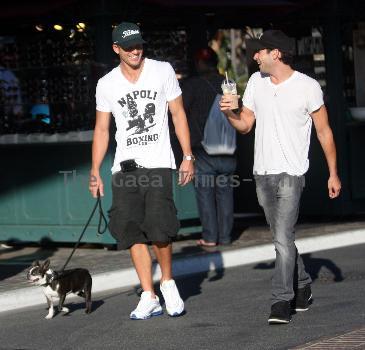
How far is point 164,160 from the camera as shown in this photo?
9.40m

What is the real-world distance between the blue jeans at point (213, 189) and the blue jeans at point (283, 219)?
442 centimetres

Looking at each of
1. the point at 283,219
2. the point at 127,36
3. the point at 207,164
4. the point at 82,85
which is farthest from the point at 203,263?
the point at 127,36

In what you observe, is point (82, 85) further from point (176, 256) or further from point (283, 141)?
point (283, 141)

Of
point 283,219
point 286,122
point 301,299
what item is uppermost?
point 286,122

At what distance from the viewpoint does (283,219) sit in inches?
354

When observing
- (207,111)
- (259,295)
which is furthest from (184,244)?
(259,295)

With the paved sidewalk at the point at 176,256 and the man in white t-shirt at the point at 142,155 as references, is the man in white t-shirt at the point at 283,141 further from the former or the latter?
the paved sidewalk at the point at 176,256

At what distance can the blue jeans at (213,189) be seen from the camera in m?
13.5

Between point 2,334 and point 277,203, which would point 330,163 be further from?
point 2,334

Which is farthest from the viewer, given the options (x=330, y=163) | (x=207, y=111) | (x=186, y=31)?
(x=186, y=31)

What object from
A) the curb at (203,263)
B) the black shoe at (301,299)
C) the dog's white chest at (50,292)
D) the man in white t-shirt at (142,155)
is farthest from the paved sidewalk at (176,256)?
the black shoe at (301,299)

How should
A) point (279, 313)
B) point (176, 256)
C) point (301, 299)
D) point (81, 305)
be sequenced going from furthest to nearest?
point (176, 256) → point (81, 305) → point (301, 299) → point (279, 313)

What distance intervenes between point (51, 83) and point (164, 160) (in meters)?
5.11

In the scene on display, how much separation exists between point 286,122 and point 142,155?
3.51ft
